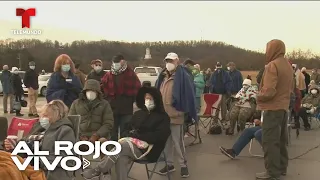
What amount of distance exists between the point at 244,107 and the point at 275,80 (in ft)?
12.4

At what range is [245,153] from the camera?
805 cm

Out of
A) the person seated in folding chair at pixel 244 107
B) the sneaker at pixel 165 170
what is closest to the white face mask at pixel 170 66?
the sneaker at pixel 165 170

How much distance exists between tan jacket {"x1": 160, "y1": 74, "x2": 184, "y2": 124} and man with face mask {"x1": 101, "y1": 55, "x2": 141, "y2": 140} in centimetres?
85

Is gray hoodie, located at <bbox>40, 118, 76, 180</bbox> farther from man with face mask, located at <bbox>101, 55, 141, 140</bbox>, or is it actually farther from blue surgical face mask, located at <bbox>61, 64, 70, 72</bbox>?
man with face mask, located at <bbox>101, 55, 141, 140</bbox>

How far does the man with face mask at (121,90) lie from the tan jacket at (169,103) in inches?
33.4

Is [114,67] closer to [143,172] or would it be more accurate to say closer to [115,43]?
[143,172]

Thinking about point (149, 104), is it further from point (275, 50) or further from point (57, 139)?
point (275, 50)

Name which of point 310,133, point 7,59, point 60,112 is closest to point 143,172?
point 60,112

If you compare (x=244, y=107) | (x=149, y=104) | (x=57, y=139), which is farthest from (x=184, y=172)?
(x=244, y=107)

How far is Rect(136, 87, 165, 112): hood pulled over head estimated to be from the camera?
5.89 m

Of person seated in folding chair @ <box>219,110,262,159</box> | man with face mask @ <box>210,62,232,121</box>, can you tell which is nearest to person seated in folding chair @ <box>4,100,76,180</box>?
person seated in folding chair @ <box>219,110,262,159</box>

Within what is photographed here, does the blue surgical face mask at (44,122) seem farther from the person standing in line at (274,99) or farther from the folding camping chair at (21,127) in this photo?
the person standing in line at (274,99)

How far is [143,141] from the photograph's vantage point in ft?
18.3

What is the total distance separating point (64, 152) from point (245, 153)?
406 centimetres
